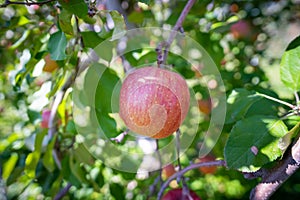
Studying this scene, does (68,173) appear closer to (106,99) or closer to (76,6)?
(106,99)

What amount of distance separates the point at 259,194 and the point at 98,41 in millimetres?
442

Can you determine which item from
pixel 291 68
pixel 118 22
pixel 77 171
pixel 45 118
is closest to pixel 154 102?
pixel 118 22

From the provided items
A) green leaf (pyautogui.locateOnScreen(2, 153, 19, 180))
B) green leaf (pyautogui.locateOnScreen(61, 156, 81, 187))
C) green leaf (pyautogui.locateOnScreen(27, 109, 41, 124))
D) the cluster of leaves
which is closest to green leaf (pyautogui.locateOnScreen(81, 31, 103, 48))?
the cluster of leaves

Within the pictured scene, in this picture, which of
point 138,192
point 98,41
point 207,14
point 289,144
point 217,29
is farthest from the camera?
point 138,192

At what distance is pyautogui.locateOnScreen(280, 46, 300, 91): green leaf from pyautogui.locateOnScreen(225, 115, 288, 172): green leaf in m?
0.11

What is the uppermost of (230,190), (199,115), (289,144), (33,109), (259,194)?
(289,144)

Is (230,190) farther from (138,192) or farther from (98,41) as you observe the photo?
(98,41)

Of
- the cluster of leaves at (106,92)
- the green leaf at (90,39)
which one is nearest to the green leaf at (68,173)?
the cluster of leaves at (106,92)

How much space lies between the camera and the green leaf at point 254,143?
2.13 ft

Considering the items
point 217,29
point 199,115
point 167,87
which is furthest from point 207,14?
point 167,87

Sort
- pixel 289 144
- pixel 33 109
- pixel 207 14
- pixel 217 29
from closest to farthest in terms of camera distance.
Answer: pixel 289 144 → pixel 33 109 → pixel 217 29 → pixel 207 14

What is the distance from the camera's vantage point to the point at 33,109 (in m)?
0.99

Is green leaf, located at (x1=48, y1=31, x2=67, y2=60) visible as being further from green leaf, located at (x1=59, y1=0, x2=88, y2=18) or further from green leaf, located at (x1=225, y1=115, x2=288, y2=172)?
green leaf, located at (x1=225, y1=115, x2=288, y2=172)

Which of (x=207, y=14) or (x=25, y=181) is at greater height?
(x=207, y=14)
